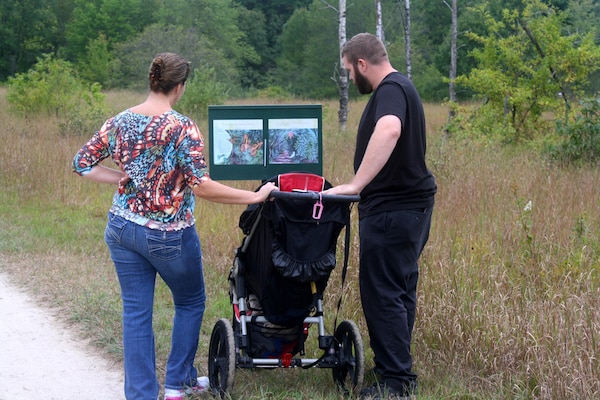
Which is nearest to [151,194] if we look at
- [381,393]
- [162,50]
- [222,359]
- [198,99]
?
[222,359]

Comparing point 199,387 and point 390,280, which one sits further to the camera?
point 199,387

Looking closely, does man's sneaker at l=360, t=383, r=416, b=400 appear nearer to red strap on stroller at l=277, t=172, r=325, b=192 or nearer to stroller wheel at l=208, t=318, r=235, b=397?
stroller wheel at l=208, t=318, r=235, b=397

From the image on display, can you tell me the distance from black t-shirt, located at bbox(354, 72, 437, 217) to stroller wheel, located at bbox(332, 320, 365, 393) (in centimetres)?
72

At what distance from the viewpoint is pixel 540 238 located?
6.50 metres

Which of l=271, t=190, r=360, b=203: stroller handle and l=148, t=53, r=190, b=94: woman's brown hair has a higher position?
l=148, t=53, r=190, b=94: woman's brown hair

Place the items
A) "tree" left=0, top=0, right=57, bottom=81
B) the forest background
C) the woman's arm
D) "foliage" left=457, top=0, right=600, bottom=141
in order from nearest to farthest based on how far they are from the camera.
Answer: the woman's arm → the forest background → "foliage" left=457, top=0, right=600, bottom=141 → "tree" left=0, top=0, right=57, bottom=81

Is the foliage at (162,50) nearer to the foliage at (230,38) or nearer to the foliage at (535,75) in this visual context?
the foliage at (230,38)

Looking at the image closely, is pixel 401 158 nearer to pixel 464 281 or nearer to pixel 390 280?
pixel 390 280

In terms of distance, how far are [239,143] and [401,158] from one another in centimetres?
161

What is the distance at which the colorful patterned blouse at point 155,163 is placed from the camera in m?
3.80

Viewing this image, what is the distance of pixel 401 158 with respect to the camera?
430 centimetres

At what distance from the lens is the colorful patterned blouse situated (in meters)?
3.80

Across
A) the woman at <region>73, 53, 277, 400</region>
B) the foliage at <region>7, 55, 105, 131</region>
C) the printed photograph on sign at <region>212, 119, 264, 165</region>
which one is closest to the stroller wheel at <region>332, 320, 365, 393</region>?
the woman at <region>73, 53, 277, 400</region>

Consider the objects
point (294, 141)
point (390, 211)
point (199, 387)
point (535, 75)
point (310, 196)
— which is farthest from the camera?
point (535, 75)
